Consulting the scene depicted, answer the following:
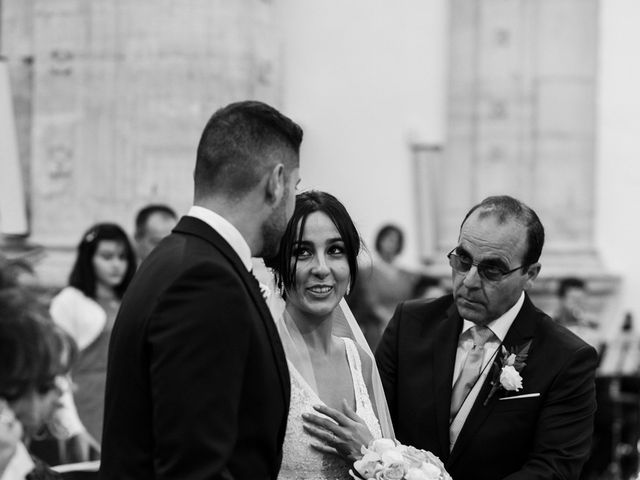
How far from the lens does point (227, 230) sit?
3.41m

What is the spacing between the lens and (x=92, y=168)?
9734 mm

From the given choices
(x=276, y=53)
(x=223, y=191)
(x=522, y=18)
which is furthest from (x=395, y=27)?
(x=223, y=191)

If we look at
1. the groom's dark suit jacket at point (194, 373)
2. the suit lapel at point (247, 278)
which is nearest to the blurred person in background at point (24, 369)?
the groom's dark suit jacket at point (194, 373)

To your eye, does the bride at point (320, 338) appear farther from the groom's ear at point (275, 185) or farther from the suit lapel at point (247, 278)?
the groom's ear at point (275, 185)

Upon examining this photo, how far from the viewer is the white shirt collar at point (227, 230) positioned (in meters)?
3.40

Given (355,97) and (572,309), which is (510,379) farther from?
(355,97)

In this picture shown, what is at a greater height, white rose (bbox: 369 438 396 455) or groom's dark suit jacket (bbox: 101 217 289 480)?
groom's dark suit jacket (bbox: 101 217 289 480)

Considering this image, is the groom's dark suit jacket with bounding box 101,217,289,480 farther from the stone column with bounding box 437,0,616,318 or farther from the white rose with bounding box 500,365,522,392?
the stone column with bounding box 437,0,616,318

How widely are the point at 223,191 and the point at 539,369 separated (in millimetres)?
1480

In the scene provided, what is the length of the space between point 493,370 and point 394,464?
1.89 feet

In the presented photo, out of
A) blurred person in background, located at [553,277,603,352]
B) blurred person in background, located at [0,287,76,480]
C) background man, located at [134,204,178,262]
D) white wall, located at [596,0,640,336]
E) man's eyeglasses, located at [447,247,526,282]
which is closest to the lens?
blurred person in background, located at [0,287,76,480]

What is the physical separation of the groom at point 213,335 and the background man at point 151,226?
4676 mm

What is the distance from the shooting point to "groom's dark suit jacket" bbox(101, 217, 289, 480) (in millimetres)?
3154

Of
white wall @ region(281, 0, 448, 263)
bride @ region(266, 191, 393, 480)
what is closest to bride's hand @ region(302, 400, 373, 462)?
bride @ region(266, 191, 393, 480)
